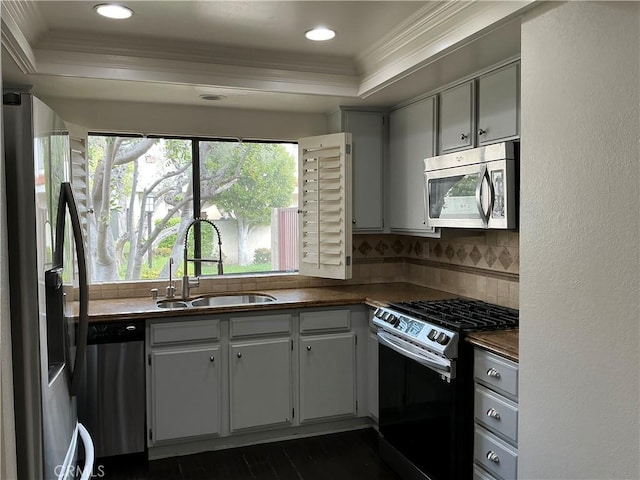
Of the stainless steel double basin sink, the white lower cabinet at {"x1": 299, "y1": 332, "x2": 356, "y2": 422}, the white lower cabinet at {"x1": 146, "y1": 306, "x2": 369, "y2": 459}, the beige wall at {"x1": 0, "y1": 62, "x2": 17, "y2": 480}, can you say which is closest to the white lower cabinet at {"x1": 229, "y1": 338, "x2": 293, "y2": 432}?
the white lower cabinet at {"x1": 146, "y1": 306, "x2": 369, "y2": 459}

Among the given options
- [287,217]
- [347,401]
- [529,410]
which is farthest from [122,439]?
[529,410]

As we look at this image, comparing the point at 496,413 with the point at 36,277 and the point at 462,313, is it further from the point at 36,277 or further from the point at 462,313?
the point at 36,277

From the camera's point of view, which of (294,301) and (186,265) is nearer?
(294,301)

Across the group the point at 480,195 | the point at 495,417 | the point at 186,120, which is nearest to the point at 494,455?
the point at 495,417

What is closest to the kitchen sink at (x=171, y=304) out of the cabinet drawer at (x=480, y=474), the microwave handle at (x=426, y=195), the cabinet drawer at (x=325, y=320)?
the cabinet drawer at (x=325, y=320)

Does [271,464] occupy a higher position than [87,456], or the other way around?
[87,456]

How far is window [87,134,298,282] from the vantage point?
11.7 ft

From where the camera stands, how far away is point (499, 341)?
2.20m

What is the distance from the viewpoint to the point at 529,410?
1.92 metres

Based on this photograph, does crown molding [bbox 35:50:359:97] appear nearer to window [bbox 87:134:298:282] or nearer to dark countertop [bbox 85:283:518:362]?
window [bbox 87:134:298:282]

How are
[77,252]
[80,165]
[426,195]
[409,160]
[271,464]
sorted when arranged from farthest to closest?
1. [409,160]
2. [80,165]
3. [426,195]
4. [271,464]
5. [77,252]

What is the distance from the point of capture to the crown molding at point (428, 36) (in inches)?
83.8

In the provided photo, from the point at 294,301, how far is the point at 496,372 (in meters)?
1.44

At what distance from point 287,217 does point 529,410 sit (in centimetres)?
245
